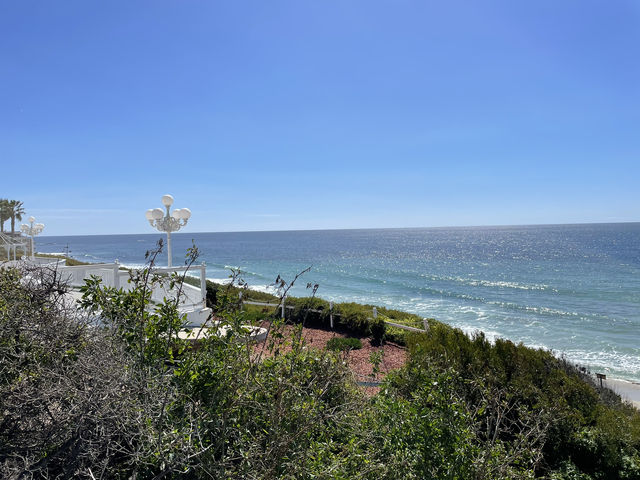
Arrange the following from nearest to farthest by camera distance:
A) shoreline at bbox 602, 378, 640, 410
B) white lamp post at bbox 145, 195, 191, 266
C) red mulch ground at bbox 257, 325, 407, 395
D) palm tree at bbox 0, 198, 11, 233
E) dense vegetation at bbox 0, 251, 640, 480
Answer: dense vegetation at bbox 0, 251, 640, 480, red mulch ground at bbox 257, 325, 407, 395, shoreline at bbox 602, 378, 640, 410, white lamp post at bbox 145, 195, 191, 266, palm tree at bbox 0, 198, 11, 233

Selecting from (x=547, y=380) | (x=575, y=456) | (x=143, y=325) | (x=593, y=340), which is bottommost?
(x=593, y=340)

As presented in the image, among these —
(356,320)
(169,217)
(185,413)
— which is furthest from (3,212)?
(185,413)

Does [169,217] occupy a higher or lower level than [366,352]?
higher

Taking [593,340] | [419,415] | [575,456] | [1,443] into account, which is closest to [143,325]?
[1,443]

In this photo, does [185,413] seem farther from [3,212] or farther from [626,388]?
[3,212]

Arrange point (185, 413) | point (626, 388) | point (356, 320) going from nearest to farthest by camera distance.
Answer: point (185, 413) → point (626, 388) → point (356, 320)

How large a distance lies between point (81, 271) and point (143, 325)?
26.9 feet

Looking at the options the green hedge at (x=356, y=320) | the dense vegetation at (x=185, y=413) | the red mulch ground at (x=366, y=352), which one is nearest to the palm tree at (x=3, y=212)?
the green hedge at (x=356, y=320)

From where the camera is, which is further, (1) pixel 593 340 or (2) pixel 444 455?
(1) pixel 593 340

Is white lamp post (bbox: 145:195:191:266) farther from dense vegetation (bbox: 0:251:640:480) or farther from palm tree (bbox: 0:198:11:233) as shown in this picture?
palm tree (bbox: 0:198:11:233)

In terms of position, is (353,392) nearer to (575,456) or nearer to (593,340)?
(575,456)

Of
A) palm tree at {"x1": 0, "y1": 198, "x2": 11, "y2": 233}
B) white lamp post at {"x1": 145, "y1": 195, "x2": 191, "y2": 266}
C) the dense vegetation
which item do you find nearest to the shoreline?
the dense vegetation

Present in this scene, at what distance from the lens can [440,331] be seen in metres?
6.46

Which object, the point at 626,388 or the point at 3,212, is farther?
the point at 3,212
